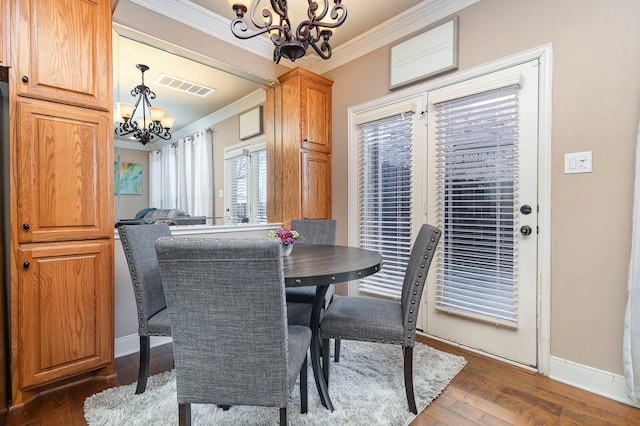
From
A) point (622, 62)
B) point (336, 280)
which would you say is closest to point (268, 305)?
point (336, 280)

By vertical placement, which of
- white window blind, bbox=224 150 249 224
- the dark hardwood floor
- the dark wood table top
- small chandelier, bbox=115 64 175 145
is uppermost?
small chandelier, bbox=115 64 175 145

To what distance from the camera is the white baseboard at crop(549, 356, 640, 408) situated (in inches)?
68.0

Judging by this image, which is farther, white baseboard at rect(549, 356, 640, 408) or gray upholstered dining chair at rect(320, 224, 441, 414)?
white baseboard at rect(549, 356, 640, 408)

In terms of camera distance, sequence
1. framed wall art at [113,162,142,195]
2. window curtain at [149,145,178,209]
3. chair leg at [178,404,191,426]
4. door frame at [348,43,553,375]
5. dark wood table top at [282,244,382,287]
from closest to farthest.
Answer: chair leg at [178,404,191,426], dark wood table top at [282,244,382,287], door frame at [348,43,553,375], framed wall art at [113,162,142,195], window curtain at [149,145,178,209]

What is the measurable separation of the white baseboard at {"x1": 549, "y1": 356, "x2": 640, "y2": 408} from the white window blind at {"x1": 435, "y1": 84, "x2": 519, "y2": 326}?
0.33 metres

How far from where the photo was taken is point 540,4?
2.03 m

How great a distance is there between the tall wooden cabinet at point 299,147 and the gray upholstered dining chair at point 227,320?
209cm

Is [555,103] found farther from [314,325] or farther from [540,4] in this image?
[314,325]

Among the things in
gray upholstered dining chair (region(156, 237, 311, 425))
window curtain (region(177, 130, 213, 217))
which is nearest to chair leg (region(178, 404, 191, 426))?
gray upholstered dining chair (region(156, 237, 311, 425))

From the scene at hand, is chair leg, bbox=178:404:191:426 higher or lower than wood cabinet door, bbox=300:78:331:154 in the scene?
lower

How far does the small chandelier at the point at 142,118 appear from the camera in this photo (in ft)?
7.75

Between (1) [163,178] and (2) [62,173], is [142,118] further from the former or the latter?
(2) [62,173]

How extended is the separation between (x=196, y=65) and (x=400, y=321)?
8.67 feet

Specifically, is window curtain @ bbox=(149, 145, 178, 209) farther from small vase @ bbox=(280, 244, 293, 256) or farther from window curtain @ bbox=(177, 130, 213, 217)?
small vase @ bbox=(280, 244, 293, 256)
